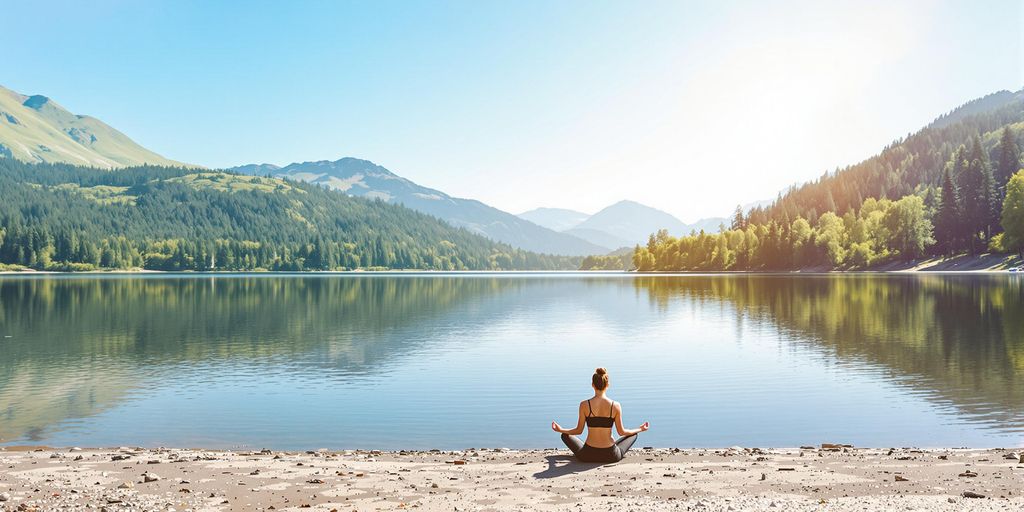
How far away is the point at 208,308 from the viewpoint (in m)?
89.4

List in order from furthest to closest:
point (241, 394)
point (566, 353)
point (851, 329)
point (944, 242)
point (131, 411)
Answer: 1. point (944, 242)
2. point (851, 329)
3. point (566, 353)
4. point (241, 394)
5. point (131, 411)

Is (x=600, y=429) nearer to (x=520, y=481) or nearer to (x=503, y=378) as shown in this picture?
(x=520, y=481)

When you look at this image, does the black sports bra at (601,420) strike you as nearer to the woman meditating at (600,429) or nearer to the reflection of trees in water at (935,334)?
the woman meditating at (600,429)

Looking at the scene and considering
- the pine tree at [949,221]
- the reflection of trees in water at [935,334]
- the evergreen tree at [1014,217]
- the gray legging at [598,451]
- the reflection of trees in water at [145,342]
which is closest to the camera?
the gray legging at [598,451]

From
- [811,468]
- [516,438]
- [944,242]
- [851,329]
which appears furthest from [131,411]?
[944,242]

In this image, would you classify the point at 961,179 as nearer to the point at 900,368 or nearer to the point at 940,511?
the point at 900,368

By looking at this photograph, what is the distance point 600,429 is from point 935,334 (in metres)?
44.0

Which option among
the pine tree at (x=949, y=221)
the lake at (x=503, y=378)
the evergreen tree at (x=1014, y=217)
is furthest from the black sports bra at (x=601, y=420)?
the pine tree at (x=949, y=221)

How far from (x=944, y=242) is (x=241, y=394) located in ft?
634

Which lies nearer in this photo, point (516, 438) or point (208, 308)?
point (516, 438)

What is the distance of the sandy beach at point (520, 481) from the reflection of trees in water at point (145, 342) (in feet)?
32.7

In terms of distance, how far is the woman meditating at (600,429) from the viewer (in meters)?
18.0

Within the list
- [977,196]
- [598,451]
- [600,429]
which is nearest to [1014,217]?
[977,196]

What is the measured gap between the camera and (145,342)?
5347cm
